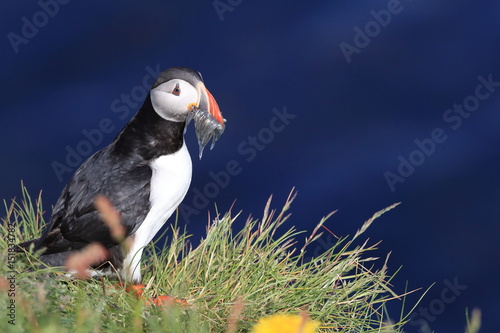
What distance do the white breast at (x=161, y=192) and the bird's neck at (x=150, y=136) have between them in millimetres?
56

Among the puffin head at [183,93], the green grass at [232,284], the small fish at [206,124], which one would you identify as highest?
the puffin head at [183,93]

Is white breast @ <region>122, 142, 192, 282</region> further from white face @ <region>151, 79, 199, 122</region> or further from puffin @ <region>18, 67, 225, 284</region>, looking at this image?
white face @ <region>151, 79, 199, 122</region>

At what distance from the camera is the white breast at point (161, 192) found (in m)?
4.81

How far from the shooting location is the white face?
4656 millimetres

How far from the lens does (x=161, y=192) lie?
190 inches

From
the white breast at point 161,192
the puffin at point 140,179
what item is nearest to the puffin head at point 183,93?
the puffin at point 140,179

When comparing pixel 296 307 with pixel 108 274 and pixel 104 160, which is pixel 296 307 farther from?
pixel 104 160

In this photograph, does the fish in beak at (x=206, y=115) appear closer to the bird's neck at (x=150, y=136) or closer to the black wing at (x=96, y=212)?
the bird's neck at (x=150, y=136)

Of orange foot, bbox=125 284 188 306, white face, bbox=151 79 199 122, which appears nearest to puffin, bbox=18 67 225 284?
white face, bbox=151 79 199 122

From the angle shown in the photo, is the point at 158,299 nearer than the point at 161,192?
Yes

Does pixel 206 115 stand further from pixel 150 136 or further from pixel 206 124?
pixel 150 136

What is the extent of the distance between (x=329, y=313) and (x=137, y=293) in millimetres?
1076

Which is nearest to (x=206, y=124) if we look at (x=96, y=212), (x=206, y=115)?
(x=206, y=115)

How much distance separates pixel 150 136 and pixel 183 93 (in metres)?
0.38
